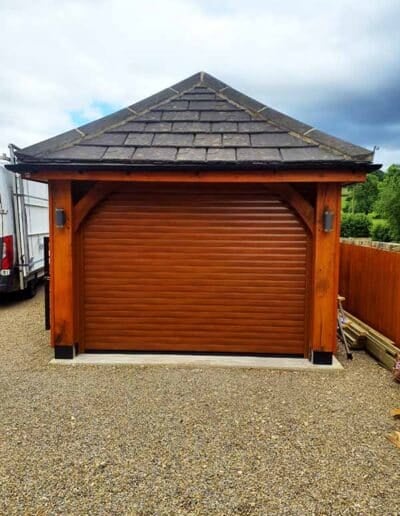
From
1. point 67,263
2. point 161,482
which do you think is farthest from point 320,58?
point 161,482

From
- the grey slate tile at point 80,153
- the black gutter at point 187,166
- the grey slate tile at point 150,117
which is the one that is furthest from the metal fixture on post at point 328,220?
the grey slate tile at point 80,153

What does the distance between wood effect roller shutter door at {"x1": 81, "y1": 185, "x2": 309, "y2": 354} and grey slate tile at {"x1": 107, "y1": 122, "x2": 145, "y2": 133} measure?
32.9 inches

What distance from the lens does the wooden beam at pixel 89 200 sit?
491 centimetres

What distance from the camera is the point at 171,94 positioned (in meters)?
5.72

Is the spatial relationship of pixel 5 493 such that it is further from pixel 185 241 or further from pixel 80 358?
pixel 185 241

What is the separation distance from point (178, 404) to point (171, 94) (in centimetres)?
440

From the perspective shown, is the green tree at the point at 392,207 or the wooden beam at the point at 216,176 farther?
the green tree at the point at 392,207

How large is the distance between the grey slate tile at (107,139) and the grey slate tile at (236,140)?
1357 mm

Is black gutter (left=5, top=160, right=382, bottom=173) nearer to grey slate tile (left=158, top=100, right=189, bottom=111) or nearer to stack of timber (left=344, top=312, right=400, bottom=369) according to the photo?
grey slate tile (left=158, top=100, right=189, bottom=111)

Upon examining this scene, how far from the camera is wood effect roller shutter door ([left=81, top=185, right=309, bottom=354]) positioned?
512cm

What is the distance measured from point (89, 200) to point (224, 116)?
2.24 meters

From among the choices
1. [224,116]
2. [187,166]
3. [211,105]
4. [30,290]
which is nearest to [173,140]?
[187,166]

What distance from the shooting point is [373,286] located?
589cm

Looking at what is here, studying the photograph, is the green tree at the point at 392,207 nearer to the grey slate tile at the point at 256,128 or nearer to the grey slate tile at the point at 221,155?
the grey slate tile at the point at 256,128
